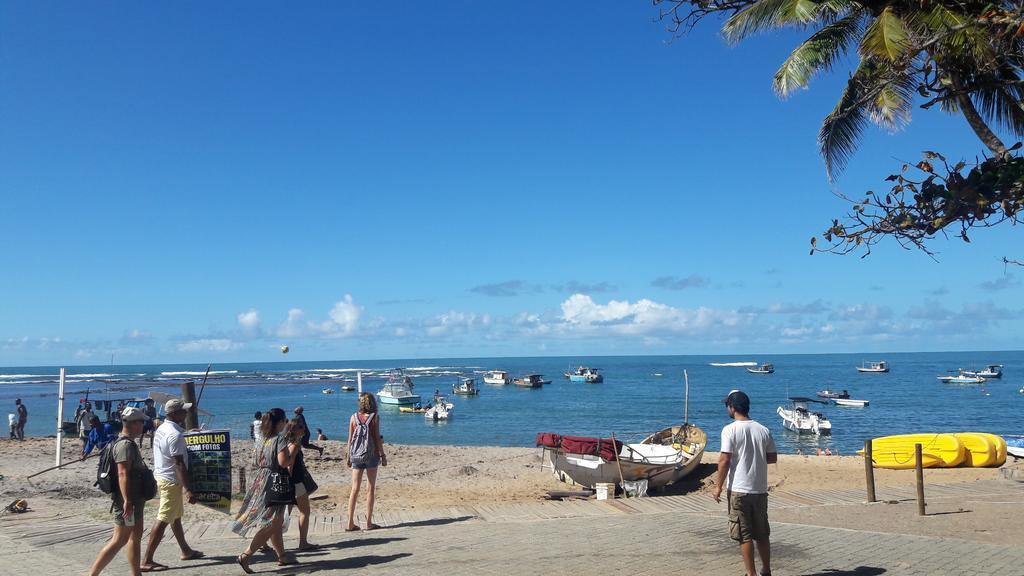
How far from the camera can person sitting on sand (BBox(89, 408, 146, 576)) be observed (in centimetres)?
628

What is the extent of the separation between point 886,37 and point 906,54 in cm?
136

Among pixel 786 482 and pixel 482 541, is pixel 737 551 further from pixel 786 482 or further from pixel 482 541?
pixel 786 482

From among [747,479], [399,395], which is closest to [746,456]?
[747,479]

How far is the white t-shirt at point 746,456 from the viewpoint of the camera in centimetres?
611

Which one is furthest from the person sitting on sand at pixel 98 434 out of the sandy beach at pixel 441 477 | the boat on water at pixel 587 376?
the boat on water at pixel 587 376

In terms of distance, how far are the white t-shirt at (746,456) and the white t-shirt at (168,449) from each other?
5.03 metres

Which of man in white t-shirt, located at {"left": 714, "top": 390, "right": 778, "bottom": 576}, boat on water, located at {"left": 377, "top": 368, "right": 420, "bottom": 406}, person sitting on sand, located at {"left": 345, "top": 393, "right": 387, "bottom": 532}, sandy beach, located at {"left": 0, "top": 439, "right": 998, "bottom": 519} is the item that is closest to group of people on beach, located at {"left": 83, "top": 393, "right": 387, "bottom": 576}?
person sitting on sand, located at {"left": 345, "top": 393, "right": 387, "bottom": 532}

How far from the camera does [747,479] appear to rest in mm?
6113

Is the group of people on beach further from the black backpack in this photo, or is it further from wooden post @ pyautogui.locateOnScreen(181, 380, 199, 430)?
wooden post @ pyautogui.locateOnScreen(181, 380, 199, 430)

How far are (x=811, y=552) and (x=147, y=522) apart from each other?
8334mm

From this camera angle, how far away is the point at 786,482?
618 inches

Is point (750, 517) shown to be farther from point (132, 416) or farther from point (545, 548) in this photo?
point (132, 416)

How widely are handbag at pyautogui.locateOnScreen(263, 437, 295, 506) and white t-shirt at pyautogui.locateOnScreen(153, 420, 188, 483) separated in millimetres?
846

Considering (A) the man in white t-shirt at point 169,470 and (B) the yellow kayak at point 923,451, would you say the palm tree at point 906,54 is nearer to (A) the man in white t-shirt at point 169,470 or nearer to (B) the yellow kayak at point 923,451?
(A) the man in white t-shirt at point 169,470
